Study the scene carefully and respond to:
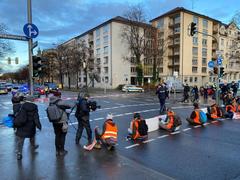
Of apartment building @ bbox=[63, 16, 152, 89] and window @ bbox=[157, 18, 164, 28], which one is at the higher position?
window @ bbox=[157, 18, 164, 28]

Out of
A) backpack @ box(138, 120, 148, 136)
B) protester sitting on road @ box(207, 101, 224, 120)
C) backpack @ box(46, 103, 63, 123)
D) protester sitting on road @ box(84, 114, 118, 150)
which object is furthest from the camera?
protester sitting on road @ box(207, 101, 224, 120)

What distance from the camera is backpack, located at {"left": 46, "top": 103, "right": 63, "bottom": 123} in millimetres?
5746

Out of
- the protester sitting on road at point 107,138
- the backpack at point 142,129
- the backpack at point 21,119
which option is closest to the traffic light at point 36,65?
the backpack at point 21,119

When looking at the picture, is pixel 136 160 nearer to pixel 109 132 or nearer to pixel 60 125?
pixel 109 132

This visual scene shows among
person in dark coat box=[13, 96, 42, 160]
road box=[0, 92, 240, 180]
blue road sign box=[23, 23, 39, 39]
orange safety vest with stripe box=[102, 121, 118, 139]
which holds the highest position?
blue road sign box=[23, 23, 39, 39]

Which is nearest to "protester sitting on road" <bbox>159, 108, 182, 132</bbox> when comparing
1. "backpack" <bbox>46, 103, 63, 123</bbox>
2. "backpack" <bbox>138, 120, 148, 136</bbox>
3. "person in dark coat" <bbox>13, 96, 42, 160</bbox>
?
"backpack" <bbox>138, 120, 148, 136</bbox>

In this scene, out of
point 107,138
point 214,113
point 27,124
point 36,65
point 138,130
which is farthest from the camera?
point 214,113

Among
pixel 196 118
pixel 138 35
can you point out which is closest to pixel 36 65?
pixel 196 118

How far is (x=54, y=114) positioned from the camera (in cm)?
577

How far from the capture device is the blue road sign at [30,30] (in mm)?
9203

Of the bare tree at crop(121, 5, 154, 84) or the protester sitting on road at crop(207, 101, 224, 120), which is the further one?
the bare tree at crop(121, 5, 154, 84)

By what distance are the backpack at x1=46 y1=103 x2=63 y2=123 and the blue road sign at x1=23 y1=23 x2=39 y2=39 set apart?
15.7ft

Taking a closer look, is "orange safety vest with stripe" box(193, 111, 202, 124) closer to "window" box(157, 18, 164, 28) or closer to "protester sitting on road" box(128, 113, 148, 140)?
"protester sitting on road" box(128, 113, 148, 140)

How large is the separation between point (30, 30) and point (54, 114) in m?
5.09
